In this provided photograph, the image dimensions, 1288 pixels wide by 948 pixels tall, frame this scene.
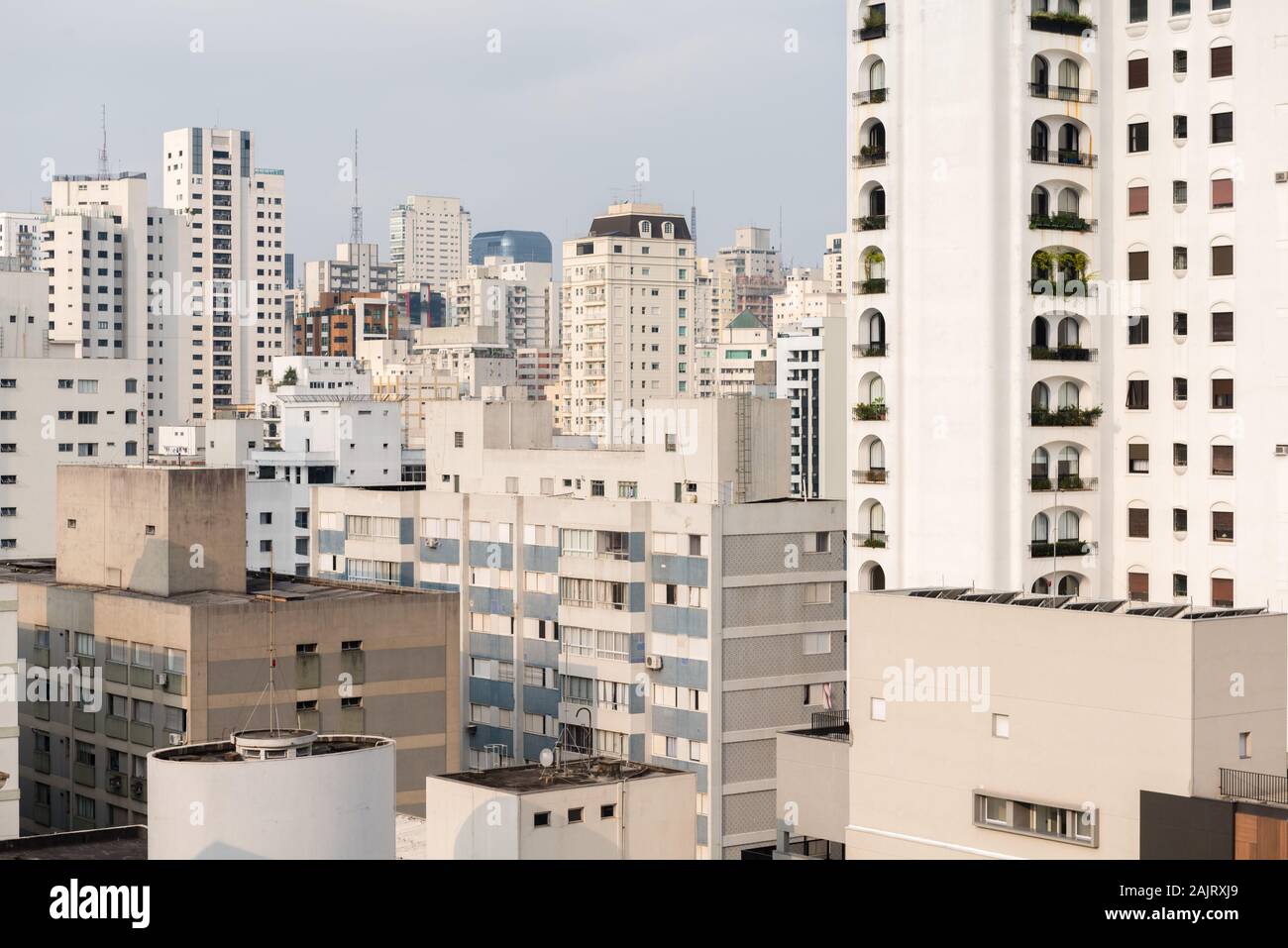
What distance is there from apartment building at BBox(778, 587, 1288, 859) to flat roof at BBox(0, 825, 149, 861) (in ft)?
62.1

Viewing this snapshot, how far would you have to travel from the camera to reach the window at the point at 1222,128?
59.6 metres

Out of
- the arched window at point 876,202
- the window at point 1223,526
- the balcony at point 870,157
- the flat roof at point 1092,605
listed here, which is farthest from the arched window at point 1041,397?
the flat roof at point 1092,605

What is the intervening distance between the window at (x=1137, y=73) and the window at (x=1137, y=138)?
116 cm

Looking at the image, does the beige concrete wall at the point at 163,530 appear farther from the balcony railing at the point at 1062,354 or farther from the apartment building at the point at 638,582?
the balcony railing at the point at 1062,354

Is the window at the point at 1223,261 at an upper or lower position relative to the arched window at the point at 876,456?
upper

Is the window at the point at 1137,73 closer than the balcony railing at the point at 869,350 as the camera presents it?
Yes

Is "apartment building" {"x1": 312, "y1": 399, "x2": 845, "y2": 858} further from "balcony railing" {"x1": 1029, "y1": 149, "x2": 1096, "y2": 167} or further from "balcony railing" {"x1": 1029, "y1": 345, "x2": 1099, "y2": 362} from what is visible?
"balcony railing" {"x1": 1029, "y1": 149, "x2": 1096, "y2": 167}

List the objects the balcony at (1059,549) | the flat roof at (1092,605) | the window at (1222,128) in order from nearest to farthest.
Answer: the flat roof at (1092,605) → the window at (1222,128) → the balcony at (1059,549)

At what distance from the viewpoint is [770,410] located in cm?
8275

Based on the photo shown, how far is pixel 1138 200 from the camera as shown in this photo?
204ft

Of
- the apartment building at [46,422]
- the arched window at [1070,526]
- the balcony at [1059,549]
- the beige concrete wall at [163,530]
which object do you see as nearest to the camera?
the balcony at [1059,549]
